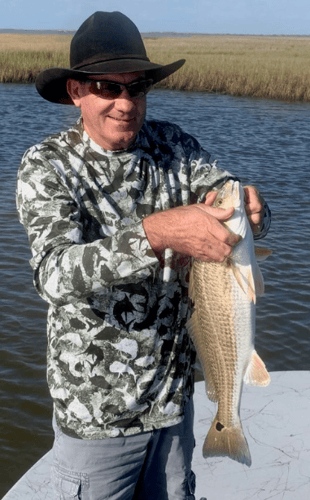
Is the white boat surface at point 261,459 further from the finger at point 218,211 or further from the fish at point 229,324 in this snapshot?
the finger at point 218,211

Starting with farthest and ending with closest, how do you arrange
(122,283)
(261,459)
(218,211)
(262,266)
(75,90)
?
(262,266) → (261,459) → (75,90) → (122,283) → (218,211)

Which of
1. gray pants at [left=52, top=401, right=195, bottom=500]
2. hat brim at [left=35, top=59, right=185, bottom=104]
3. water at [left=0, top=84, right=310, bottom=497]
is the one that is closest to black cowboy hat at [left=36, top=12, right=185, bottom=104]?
hat brim at [left=35, top=59, right=185, bottom=104]

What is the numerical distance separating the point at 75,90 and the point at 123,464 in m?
1.80

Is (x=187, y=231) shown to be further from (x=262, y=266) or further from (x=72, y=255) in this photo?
(x=262, y=266)

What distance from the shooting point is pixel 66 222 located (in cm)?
237

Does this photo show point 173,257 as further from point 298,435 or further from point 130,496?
point 298,435

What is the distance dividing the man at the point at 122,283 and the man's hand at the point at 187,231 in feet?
1.10

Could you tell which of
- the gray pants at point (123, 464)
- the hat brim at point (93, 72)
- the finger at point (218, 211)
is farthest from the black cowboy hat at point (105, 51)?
the gray pants at point (123, 464)

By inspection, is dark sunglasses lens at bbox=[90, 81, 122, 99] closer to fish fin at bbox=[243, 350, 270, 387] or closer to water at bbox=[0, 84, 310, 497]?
fish fin at bbox=[243, 350, 270, 387]

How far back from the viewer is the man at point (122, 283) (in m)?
2.63

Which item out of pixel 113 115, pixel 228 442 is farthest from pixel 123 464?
pixel 113 115

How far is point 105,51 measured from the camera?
2629 millimetres

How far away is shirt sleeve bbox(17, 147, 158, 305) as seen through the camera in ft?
6.98

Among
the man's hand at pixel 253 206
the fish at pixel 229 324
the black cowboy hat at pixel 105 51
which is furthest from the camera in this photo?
the man's hand at pixel 253 206
